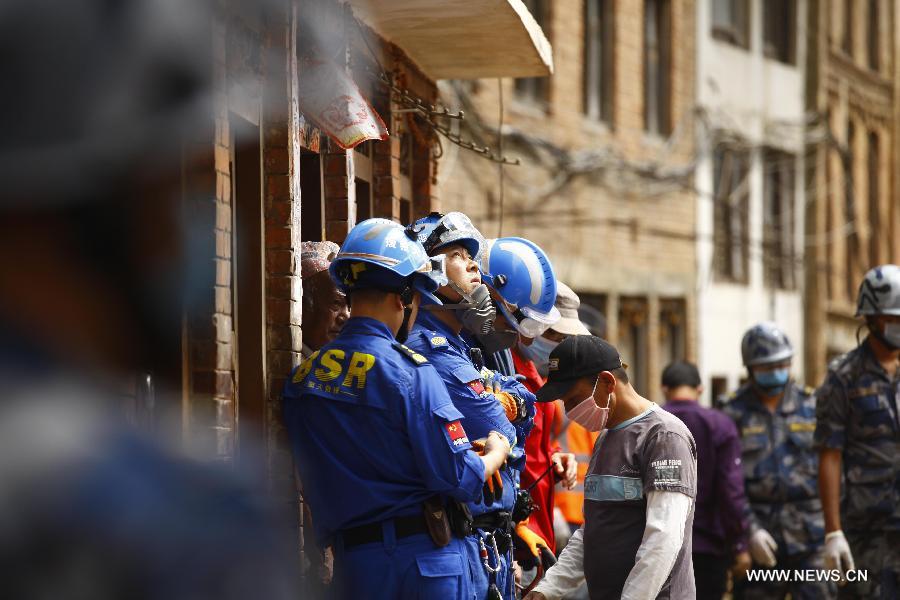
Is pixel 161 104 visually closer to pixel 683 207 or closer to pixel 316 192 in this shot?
pixel 316 192

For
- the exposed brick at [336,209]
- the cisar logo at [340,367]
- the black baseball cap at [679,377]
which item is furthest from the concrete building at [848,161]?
the cisar logo at [340,367]

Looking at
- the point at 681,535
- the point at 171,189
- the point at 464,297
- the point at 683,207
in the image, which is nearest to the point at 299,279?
the point at 464,297

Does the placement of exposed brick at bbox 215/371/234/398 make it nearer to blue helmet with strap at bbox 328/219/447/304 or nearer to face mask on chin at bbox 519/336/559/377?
blue helmet with strap at bbox 328/219/447/304

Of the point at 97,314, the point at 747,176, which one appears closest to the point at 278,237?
the point at 97,314

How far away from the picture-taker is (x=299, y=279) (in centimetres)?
580

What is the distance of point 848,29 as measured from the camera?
27562 mm

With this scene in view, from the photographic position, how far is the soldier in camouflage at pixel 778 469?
358 inches

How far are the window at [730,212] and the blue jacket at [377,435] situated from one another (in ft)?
56.9

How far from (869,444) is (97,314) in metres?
7.36

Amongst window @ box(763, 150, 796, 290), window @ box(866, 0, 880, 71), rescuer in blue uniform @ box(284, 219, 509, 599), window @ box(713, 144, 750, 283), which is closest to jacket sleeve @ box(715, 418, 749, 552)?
rescuer in blue uniform @ box(284, 219, 509, 599)

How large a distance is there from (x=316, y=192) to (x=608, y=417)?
217 cm

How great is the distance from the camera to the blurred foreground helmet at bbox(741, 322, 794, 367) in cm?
972

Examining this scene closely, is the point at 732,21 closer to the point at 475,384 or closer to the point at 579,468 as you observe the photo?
the point at 579,468

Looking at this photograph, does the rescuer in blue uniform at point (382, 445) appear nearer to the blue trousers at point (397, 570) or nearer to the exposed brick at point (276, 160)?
the blue trousers at point (397, 570)
